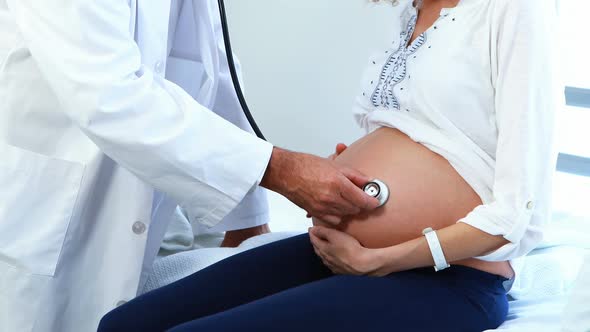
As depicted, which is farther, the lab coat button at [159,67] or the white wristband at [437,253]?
the lab coat button at [159,67]

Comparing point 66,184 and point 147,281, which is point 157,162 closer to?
point 66,184

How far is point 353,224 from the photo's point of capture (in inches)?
50.1

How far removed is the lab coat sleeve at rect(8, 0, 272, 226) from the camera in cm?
125

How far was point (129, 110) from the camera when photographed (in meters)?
1.26

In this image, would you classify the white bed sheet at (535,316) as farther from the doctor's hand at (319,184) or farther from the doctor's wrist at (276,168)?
the doctor's wrist at (276,168)

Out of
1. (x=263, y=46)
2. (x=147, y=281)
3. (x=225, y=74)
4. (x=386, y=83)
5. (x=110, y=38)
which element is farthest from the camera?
(x=263, y=46)

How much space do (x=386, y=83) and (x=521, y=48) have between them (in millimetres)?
298

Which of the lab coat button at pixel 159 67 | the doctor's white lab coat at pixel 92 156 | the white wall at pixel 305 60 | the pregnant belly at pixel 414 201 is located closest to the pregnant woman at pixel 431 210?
the pregnant belly at pixel 414 201

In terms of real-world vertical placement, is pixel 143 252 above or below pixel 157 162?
below

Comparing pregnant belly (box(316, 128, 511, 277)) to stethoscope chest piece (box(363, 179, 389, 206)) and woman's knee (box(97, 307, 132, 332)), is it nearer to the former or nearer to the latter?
stethoscope chest piece (box(363, 179, 389, 206))

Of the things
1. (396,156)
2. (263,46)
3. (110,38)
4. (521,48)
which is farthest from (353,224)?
(263,46)

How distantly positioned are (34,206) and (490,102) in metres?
0.78

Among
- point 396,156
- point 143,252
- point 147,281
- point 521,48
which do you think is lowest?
point 147,281

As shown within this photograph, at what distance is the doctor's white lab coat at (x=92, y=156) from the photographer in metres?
1.25
